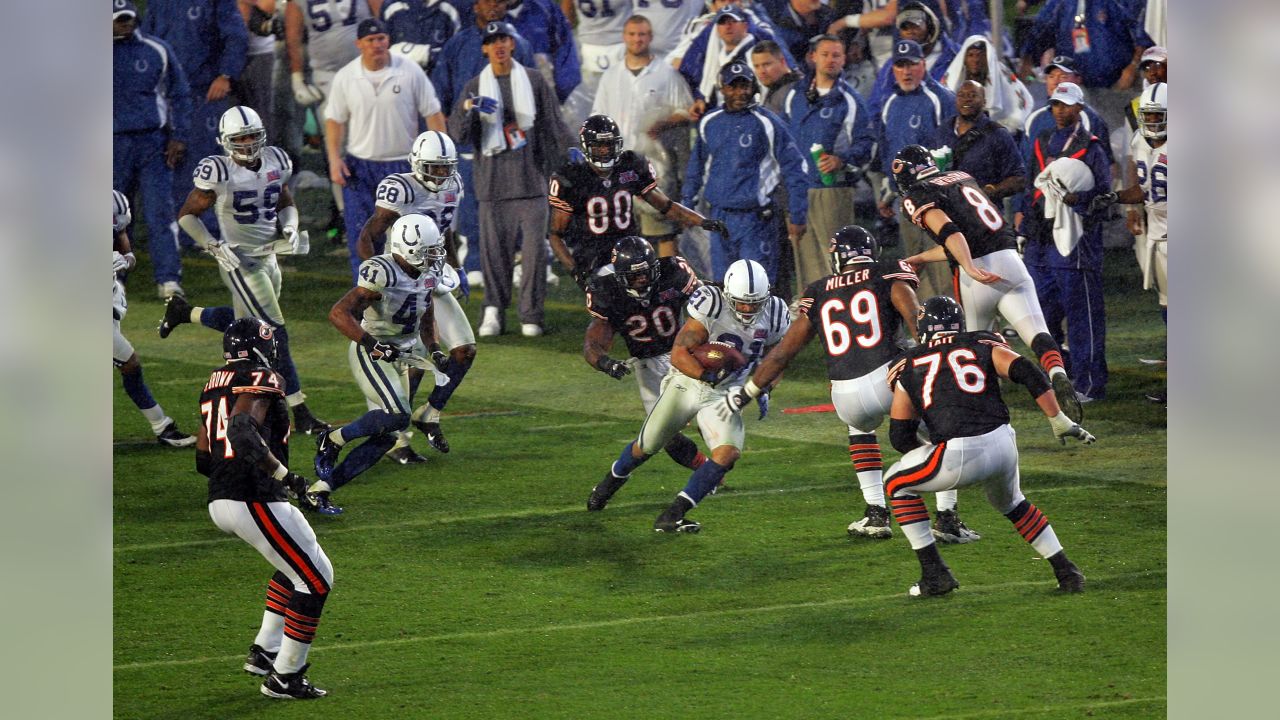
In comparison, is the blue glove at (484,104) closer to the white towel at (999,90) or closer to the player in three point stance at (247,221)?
the player in three point stance at (247,221)

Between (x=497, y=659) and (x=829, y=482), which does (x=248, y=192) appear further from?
(x=497, y=659)

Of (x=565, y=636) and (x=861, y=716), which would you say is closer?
(x=861, y=716)

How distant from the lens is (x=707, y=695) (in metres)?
5.79

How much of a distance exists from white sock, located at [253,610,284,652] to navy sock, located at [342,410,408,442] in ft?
6.78

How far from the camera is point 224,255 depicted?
30.0 feet

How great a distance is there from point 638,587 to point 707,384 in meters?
1.11

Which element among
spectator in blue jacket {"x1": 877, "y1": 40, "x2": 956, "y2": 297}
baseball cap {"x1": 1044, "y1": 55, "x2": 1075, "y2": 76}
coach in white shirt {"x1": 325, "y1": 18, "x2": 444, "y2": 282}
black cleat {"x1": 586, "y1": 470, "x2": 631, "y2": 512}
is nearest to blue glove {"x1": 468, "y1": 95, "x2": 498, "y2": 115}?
coach in white shirt {"x1": 325, "y1": 18, "x2": 444, "y2": 282}

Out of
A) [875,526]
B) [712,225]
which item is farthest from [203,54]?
[875,526]

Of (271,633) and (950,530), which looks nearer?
(271,633)

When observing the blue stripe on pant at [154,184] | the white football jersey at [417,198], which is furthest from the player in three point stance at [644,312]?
the blue stripe on pant at [154,184]

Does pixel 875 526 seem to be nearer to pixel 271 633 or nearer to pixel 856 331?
pixel 856 331

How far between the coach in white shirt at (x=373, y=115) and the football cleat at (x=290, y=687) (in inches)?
231
